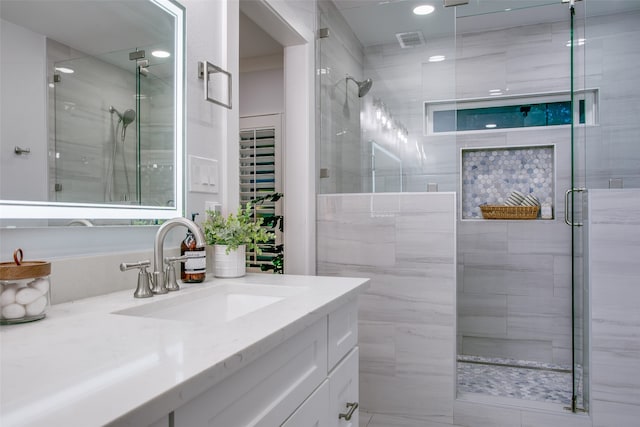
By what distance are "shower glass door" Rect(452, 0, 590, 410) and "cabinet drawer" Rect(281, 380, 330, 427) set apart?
2.20 m

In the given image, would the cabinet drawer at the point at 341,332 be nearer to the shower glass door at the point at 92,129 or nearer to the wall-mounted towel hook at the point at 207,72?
the shower glass door at the point at 92,129

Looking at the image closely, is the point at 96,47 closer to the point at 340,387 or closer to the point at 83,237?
the point at 83,237

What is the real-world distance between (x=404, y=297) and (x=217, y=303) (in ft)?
4.27

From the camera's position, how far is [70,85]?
1.12 m

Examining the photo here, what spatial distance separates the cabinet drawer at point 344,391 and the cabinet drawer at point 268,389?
10 cm

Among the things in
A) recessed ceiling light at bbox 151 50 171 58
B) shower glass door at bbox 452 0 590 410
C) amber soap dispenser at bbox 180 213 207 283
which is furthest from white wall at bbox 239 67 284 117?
amber soap dispenser at bbox 180 213 207 283

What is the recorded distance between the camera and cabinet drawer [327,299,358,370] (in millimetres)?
1187

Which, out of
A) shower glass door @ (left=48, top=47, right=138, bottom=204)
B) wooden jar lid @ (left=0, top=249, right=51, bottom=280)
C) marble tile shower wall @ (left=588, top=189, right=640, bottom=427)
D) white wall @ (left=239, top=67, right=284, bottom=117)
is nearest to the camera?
wooden jar lid @ (left=0, top=249, right=51, bottom=280)

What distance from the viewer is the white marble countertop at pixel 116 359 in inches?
19.2

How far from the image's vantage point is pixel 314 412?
1.05 meters

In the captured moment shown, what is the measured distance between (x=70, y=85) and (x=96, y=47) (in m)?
0.16

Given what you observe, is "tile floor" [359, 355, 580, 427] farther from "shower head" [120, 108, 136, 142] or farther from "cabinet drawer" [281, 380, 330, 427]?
"shower head" [120, 108, 136, 142]

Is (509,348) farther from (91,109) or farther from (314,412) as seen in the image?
(91,109)

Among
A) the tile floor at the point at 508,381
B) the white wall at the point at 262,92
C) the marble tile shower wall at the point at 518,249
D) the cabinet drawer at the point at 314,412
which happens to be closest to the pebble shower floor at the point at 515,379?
the tile floor at the point at 508,381
